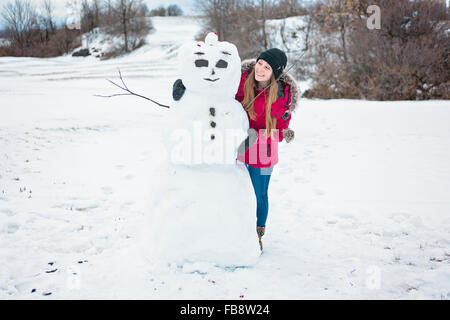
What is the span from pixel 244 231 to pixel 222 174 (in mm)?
448

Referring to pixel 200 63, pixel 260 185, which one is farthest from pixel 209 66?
pixel 260 185

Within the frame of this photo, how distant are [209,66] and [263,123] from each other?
Result: 630 mm

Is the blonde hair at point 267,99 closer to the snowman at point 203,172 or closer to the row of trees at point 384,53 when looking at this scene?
the snowman at point 203,172

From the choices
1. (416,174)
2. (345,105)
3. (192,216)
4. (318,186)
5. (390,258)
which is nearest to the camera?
(192,216)

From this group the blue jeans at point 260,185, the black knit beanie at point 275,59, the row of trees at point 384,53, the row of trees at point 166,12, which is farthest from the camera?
the row of trees at point 166,12

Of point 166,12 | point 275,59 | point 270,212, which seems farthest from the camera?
point 166,12

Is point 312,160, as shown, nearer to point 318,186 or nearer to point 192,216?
point 318,186

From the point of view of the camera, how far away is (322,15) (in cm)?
1503

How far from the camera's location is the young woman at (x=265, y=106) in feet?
7.72

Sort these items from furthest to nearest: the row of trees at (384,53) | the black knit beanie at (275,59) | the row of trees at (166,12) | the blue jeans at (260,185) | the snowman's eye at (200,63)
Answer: the row of trees at (166,12)
the row of trees at (384,53)
the blue jeans at (260,185)
the black knit beanie at (275,59)
the snowman's eye at (200,63)

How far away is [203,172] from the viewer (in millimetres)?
2221

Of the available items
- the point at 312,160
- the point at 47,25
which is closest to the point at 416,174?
the point at 312,160

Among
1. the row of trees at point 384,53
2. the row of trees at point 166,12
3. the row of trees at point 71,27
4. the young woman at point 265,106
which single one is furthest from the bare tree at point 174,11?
the young woman at point 265,106

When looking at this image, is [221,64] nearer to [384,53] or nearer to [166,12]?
[384,53]
